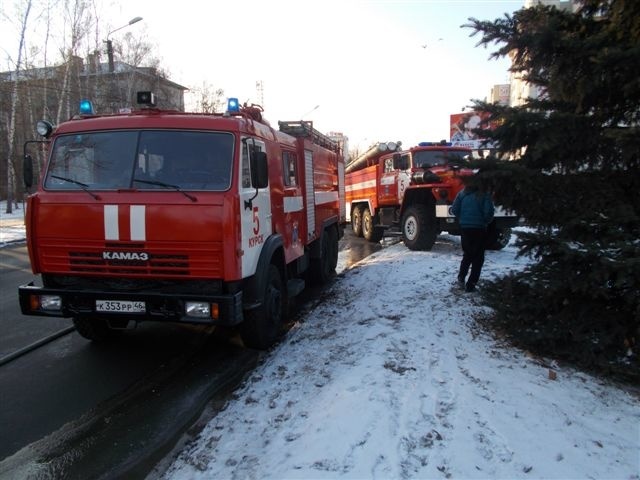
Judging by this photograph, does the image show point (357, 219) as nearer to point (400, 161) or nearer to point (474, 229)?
point (400, 161)

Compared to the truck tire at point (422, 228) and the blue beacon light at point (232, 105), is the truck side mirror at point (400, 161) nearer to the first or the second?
the truck tire at point (422, 228)

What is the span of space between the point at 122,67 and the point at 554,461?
31.8m

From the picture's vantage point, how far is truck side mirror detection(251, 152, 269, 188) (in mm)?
4922

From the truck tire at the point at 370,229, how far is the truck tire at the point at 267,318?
9159mm

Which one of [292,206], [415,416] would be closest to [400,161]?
[292,206]

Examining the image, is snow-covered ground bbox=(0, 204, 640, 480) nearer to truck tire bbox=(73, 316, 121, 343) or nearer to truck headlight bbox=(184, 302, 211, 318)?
truck headlight bbox=(184, 302, 211, 318)

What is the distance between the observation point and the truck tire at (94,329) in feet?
18.0

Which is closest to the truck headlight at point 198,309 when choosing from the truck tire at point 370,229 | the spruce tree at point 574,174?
the spruce tree at point 574,174

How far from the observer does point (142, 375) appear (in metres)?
4.84

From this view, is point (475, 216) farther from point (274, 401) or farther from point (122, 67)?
point (122, 67)

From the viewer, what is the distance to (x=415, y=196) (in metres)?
11.5

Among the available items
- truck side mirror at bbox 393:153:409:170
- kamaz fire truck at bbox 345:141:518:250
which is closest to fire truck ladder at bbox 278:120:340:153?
kamaz fire truck at bbox 345:141:518:250

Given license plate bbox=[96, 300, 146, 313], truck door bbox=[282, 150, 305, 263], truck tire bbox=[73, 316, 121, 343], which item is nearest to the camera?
license plate bbox=[96, 300, 146, 313]

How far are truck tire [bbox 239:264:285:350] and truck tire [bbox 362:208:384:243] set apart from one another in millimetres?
9159
